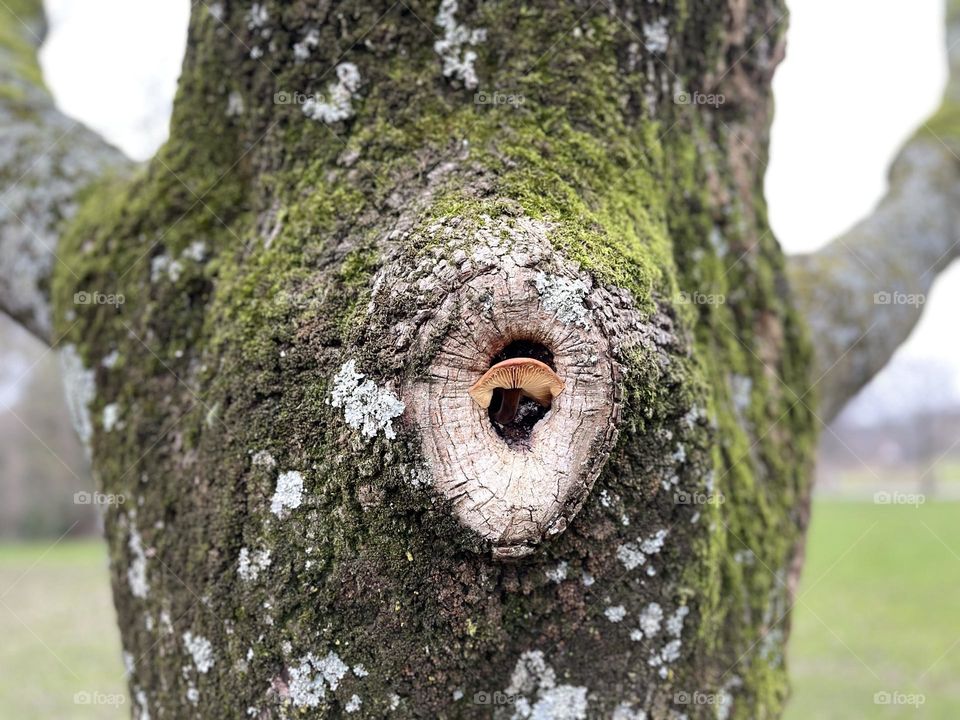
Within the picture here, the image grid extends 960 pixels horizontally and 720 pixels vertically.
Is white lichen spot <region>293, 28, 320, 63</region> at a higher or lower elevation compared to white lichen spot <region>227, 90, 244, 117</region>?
higher

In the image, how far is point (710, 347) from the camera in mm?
1865

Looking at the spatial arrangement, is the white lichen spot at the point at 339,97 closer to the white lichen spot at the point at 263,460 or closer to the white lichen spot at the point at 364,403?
the white lichen spot at the point at 364,403

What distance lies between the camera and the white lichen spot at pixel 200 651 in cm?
149

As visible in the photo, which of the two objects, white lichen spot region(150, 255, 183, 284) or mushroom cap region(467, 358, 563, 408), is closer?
mushroom cap region(467, 358, 563, 408)

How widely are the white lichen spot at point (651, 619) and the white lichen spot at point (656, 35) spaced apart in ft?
4.33

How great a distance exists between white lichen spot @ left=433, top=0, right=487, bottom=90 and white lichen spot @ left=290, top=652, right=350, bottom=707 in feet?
4.26

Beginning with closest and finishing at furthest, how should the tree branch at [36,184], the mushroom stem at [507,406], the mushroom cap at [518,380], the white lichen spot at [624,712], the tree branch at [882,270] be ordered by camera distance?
the mushroom cap at [518,380] → the mushroom stem at [507,406] → the white lichen spot at [624,712] → the tree branch at [36,184] → the tree branch at [882,270]

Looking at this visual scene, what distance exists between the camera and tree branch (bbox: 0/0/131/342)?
7.28 feet

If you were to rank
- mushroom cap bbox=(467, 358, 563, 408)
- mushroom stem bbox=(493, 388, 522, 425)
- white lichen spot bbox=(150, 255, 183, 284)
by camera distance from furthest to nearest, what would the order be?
1. white lichen spot bbox=(150, 255, 183, 284)
2. mushroom stem bbox=(493, 388, 522, 425)
3. mushroom cap bbox=(467, 358, 563, 408)

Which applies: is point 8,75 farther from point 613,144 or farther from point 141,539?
point 613,144

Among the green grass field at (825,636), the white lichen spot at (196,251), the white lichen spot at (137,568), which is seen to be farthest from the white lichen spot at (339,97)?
the green grass field at (825,636)

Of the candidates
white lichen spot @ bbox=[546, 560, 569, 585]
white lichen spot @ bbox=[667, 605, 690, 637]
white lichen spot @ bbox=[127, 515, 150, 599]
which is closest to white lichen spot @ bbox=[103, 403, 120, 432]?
white lichen spot @ bbox=[127, 515, 150, 599]

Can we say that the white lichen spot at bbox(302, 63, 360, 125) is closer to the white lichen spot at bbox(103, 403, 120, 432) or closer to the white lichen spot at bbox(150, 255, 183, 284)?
the white lichen spot at bbox(150, 255, 183, 284)

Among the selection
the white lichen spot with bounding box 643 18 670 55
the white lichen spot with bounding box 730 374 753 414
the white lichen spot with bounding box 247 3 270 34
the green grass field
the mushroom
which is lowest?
the green grass field
